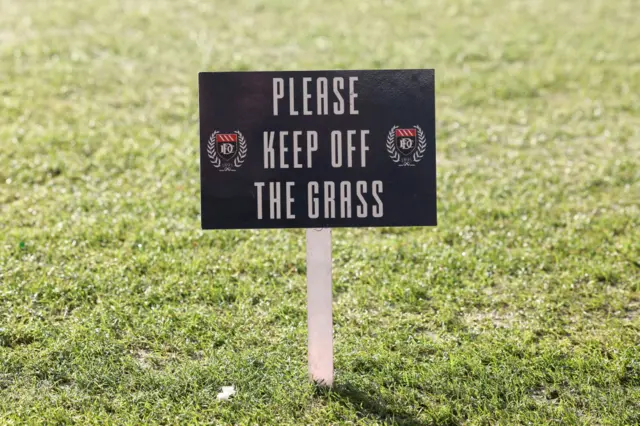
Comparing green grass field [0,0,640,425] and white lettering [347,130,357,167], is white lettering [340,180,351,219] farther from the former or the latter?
green grass field [0,0,640,425]

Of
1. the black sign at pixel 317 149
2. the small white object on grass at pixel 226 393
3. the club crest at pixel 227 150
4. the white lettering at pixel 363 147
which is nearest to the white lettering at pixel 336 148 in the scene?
the black sign at pixel 317 149

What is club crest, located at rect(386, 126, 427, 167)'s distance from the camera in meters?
4.86

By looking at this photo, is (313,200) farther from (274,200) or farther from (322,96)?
(322,96)

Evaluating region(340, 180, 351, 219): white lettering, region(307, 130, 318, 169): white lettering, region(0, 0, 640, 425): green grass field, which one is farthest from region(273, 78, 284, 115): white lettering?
region(0, 0, 640, 425): green grass field

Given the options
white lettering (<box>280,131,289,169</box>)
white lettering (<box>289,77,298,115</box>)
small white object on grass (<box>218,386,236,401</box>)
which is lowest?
small white object on grass (<box>218,386,236,401</box>)

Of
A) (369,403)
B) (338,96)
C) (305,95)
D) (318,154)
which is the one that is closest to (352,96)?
(338,96)

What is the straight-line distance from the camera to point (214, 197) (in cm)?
484

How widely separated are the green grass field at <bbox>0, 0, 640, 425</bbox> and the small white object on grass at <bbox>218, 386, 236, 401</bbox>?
0.16ft

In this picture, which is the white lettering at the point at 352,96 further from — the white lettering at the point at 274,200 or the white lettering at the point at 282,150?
the white lettering at the point at 274,200

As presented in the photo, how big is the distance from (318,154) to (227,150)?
1.65 ft

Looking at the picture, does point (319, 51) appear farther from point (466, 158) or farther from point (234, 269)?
point (234, 269)

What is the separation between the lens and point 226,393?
16.3ft

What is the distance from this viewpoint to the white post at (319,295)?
4.89 meters

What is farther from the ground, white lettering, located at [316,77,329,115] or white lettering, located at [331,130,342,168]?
white lettering, located at [316,77,329,115]
